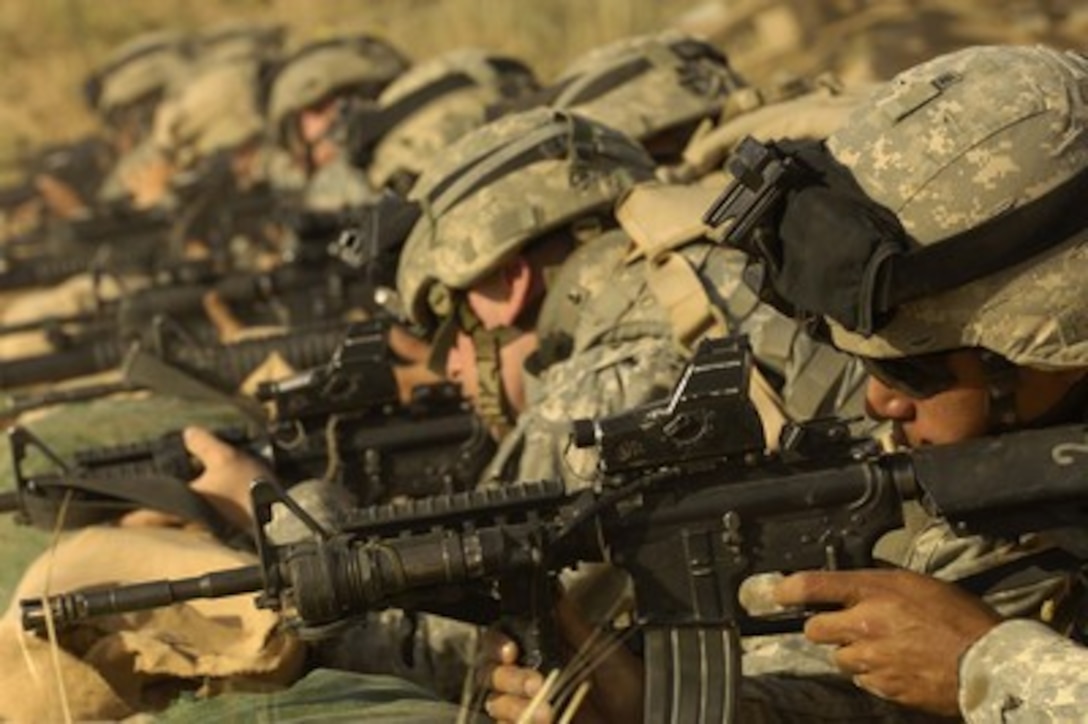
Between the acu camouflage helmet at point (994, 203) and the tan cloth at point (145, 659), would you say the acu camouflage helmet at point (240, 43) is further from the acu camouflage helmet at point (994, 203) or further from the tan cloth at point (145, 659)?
the acu camouflage helmet at point (994, 203)

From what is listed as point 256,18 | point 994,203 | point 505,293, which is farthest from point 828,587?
point 256,18

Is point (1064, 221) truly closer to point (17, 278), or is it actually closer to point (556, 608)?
point (556, 608)

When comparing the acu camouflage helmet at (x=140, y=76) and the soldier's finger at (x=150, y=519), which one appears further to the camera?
the acu camouflage helmet at (x=140, y=76)

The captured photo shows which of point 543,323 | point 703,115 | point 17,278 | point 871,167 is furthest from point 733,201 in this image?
point 17,278

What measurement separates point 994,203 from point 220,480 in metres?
2.46

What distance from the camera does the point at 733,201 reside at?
3.77 m

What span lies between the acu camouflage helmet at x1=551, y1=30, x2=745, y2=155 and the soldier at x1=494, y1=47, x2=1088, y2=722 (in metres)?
3.22

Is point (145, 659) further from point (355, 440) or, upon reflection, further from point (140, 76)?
point (140, 76)

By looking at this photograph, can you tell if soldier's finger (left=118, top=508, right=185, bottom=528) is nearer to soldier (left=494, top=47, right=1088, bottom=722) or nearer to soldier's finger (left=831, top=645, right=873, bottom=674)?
soldier (left=494, top=47, right=1088, bottom=722)

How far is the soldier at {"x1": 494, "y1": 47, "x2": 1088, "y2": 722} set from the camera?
3549 millimetres

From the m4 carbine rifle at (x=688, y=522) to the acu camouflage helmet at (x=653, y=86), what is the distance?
328cm

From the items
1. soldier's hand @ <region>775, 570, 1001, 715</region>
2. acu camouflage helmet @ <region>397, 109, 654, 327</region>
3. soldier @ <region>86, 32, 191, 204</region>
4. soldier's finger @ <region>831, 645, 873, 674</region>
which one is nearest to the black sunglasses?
soldier's hand @ <region>775, 570, 1001, 715</region>

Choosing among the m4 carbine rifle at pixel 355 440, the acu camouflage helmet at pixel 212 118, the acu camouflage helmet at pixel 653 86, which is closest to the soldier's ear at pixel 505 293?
the m4 carbine rifle at pixel 355 440

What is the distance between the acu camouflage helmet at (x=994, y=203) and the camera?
3.64 metres
